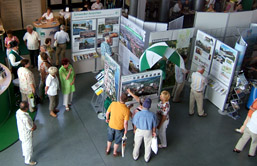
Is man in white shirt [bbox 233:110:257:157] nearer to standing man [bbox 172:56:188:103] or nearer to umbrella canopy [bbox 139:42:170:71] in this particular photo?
standing man [bbox 172:56:188:103]

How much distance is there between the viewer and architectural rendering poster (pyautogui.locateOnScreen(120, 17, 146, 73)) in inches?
310

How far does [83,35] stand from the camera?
28.1 feet

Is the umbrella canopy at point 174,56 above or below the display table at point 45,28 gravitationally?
above

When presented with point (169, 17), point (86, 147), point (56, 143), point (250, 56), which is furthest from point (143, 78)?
point (169, 17)

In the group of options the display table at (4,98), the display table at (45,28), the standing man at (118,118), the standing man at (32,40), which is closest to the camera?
the standing man at (118,118)

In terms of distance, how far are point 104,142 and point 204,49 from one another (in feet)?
12.3

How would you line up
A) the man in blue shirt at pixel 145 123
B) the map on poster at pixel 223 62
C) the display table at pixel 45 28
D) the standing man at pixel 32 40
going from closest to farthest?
1. the man in blue shirt at pixel 145 123
2. the map on poster at pixel 223 62
3. the standing man at pixel 32 40
4. the display table at pixel 45 28

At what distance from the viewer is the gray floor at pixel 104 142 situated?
5922mm

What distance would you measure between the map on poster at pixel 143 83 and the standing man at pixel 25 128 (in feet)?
6.29

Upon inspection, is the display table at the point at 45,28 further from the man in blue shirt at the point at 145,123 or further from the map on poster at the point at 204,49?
the man in blue shirt at the point at 145,123

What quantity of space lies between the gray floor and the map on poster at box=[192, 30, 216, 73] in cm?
131

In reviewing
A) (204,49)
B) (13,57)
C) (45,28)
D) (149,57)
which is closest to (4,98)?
(13,57)

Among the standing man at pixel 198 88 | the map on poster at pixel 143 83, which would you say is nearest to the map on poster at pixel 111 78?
the map on poster at pixel 143 83

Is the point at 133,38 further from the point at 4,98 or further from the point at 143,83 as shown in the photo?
the point at 4,98
